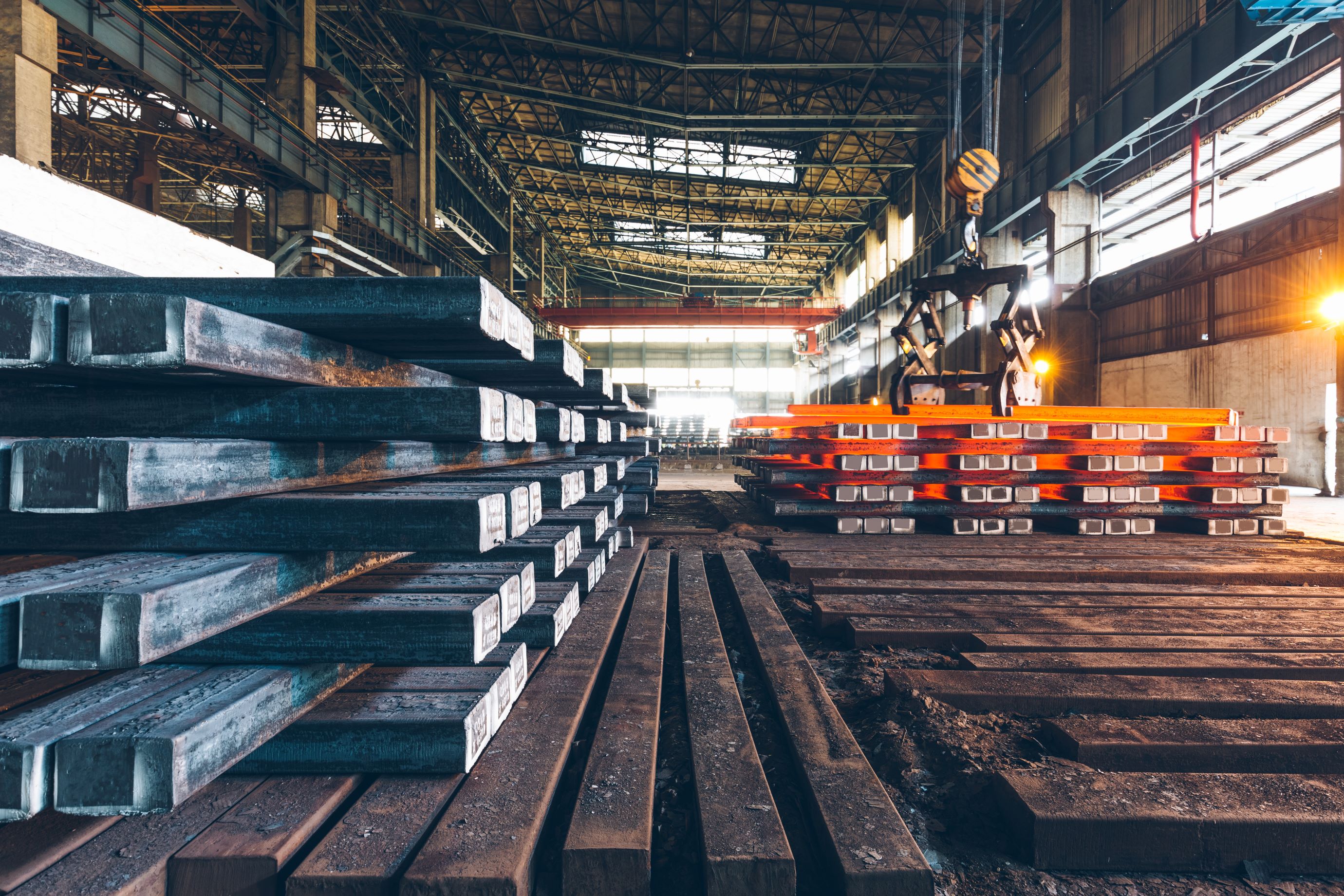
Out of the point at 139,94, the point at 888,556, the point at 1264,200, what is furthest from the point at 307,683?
the point at 1264,200

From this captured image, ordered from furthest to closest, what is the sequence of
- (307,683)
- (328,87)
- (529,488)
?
(328,87) → (529,488) → (307,683)

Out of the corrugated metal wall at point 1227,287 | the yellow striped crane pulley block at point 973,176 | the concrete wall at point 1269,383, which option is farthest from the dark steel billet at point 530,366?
the concrete wall at point 1269,383

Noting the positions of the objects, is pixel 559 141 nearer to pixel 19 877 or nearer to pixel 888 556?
pixel 888 556

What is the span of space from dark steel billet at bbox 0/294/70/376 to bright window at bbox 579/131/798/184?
16.2 m

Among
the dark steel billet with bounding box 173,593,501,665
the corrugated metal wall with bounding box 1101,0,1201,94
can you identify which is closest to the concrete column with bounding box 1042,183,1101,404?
the corrugated metal wall with bounding box 1101,0,1201,94

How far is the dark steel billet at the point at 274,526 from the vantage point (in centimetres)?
132

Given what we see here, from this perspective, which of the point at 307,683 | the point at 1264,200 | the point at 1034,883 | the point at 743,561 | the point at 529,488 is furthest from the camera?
the point at 1264,200

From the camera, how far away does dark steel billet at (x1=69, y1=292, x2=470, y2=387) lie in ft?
3.29

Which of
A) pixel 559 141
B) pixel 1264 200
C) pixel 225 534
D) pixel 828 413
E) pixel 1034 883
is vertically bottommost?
pixel 1034 883

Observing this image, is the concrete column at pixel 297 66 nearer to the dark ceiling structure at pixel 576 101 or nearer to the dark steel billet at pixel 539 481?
the dark ceiling structure at pixel 576 101

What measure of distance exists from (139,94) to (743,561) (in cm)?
1339

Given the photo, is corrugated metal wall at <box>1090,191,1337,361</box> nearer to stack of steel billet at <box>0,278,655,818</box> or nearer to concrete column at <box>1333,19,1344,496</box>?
concrete column at <box>1333,19,1344,496</box>

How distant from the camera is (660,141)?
16.1m

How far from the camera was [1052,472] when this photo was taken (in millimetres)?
5000
